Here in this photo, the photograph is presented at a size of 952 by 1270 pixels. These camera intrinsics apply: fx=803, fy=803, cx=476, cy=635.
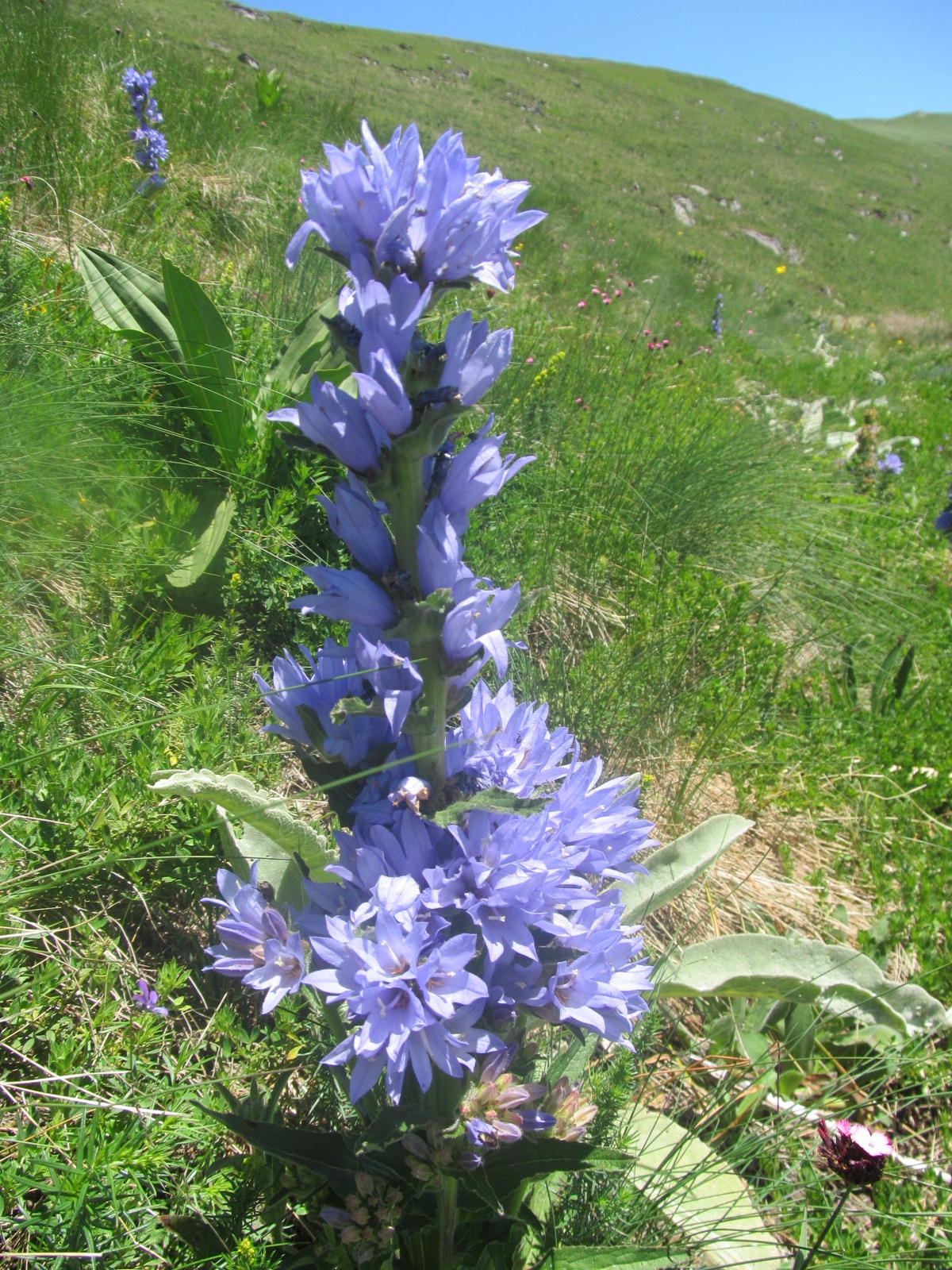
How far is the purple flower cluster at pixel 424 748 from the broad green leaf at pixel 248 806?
0.33m

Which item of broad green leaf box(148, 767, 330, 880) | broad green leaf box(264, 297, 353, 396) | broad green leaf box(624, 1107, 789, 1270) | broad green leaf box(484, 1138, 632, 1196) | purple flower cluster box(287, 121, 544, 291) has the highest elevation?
purple flower cluster box(287, 121, 544, 291)

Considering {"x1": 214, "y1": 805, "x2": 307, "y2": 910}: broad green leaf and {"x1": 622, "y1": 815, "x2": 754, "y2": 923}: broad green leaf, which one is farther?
{"x1": 622, "y1": 815, "x2": 754, "y2": 923}: broad green leaf

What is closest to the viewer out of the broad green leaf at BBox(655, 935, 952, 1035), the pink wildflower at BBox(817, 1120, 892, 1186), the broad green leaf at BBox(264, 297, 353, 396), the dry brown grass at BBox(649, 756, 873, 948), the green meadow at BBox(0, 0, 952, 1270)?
the pink wildflower at BBox(817, 1120, 892, 1186)

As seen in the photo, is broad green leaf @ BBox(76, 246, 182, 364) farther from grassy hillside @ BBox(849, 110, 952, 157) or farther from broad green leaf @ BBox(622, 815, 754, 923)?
grassy hillside @ BBox(849, 110, 952, 157)

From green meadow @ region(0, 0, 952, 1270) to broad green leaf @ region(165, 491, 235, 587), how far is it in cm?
6

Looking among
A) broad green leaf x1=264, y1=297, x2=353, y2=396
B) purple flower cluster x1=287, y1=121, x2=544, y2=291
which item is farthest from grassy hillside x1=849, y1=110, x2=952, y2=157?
purple flower cluster x1=287, y1=121, x2=544, y2=291

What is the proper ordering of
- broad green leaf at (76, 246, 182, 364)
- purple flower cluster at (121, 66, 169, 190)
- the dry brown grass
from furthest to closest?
purple flower cluster at (121, 66, 169, 190)
broad green leaf at (76, 246, 182, 364)
the dry brown grass

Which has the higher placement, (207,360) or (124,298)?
(124,298)

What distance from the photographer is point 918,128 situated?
367ft

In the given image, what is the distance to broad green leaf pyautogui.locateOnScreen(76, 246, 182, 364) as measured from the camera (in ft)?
10.5

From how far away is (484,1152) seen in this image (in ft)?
4.19

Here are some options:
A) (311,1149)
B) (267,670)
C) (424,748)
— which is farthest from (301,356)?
(311,1149)

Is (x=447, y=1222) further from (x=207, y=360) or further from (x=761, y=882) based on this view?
(x=207, y=360)

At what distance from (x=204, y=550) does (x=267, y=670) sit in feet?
A: 1.59
